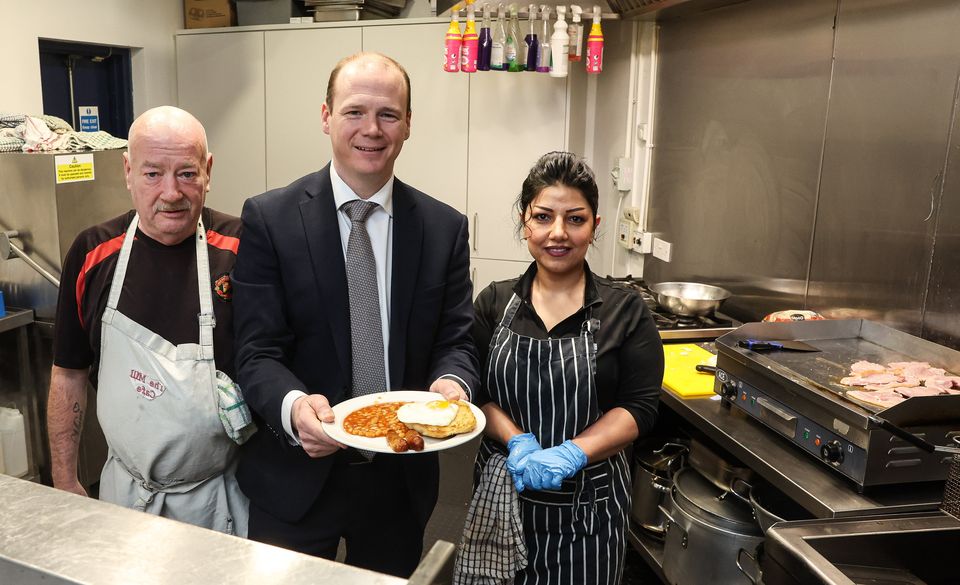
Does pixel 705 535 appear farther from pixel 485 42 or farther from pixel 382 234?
pixel 485 42

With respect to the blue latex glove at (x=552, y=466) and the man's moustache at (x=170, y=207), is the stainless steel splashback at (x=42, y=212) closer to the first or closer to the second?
the man's moustache at (x=170, y=207)

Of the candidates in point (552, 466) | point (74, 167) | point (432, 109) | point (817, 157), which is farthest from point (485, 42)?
point (552, 466)

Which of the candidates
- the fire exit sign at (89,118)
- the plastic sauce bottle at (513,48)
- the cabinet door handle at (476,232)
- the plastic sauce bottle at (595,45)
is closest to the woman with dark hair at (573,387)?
the plastic sauce bottle at (595,45)

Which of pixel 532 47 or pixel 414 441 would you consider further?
pixel 532 47

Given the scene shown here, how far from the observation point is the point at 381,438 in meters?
1.36

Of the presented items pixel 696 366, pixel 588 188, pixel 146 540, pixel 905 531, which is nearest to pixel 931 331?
pixel 696 366

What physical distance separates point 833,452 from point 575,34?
2342mm

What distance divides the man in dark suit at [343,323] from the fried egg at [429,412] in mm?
84

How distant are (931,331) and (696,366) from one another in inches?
25.3

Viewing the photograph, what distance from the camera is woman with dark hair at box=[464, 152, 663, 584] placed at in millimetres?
1756

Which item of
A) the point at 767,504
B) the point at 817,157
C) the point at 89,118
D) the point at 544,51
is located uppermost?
the point at 544,51

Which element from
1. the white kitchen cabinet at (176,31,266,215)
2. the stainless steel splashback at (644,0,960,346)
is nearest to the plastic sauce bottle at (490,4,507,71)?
the stainless steel splashback at (644,0,960,346)

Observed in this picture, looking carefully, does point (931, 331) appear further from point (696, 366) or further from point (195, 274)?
point (195, 274)

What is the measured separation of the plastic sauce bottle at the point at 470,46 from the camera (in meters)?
3.39
